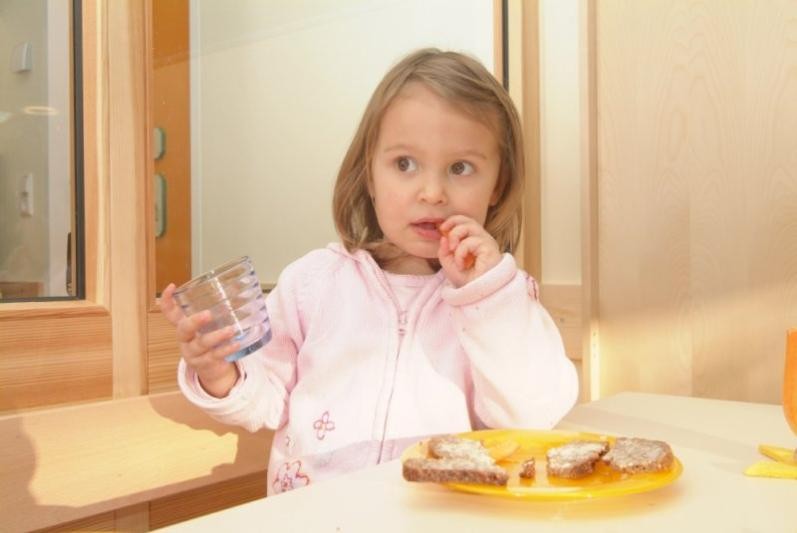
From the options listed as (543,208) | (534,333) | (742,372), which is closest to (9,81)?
(534,333)

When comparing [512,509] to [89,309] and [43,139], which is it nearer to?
[89,309]

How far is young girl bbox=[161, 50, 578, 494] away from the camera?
3.11 ft

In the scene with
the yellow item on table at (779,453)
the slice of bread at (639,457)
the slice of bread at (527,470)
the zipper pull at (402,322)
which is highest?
the zipper pull at (402,322)

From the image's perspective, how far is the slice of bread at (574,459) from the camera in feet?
2.12

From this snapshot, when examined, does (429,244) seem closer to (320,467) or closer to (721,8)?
(320,467)

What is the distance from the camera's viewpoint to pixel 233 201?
1.38 metres

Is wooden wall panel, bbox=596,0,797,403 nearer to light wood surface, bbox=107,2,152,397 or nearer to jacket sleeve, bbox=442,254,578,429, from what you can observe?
jacket sleeve, bbox=442,254,578,429

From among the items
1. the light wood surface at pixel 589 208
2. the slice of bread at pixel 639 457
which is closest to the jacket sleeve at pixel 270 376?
the slice of bread at pixel 639 457

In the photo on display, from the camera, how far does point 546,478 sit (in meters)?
0.66

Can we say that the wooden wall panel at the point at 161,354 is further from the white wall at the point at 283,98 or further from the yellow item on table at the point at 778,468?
the yellow item on table at the point at 778,468

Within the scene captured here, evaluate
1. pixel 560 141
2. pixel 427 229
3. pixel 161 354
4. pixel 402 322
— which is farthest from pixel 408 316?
pixel 560 141

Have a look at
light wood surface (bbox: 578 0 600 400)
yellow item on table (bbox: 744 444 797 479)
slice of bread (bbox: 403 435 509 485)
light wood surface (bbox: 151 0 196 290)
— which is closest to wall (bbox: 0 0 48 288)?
light wood surface (bbox: 151 0 196 290)

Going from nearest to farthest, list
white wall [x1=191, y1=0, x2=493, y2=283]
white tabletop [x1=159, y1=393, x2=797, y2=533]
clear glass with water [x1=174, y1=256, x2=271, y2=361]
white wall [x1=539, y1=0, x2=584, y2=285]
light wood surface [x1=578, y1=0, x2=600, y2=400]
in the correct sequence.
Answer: white tabletop [x1=159, y1=393, x2=797, y2=533], clear glass with water [x1=174, y1=256, x2=271, y2=361], white wall [x1=191, y1=0, x2=493, y2=283], light wood surface [x1=578, y1=0, x2=600, y2=400], white wall [x1=539, y1=0, x2=584, y2=285]

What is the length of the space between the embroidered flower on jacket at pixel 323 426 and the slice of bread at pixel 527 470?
0.39m
